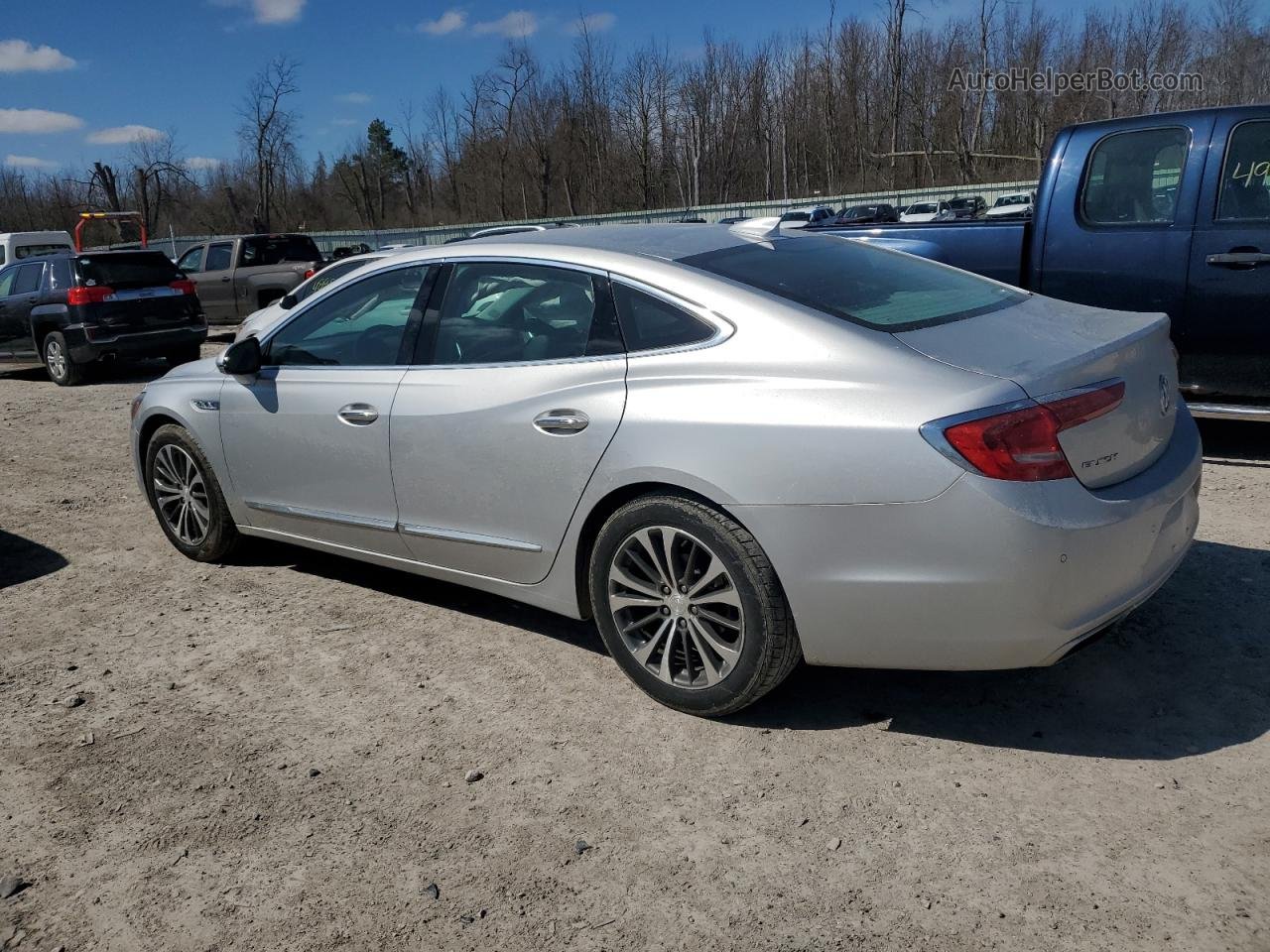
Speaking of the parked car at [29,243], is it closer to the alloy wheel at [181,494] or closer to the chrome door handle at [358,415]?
the alloy wheel at [181,494]

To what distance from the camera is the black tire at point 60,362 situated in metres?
13.1

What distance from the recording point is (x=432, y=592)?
476cm

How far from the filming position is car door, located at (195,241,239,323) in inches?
746

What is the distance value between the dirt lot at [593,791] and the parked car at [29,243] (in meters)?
18.6

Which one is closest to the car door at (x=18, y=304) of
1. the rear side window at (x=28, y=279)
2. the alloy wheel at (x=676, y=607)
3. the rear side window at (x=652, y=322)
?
the rear side window at (x=28, y=279)

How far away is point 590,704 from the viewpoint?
3.60 meters

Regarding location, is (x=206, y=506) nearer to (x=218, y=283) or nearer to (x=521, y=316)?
(x=521, y=316)

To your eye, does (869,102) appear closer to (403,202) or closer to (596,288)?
(403,202)

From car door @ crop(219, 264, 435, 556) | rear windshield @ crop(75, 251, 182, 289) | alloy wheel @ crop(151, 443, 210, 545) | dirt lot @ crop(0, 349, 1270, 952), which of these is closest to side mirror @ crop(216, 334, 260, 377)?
car door @ crop(219, 264, 435, 556)

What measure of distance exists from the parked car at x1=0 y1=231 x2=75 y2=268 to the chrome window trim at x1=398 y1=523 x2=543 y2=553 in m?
18.5

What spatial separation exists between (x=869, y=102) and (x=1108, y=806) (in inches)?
2416

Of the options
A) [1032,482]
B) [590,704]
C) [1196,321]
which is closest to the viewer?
[1032,482]

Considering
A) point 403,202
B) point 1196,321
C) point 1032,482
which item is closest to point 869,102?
point 403,202

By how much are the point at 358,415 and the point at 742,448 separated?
182 centimetres
